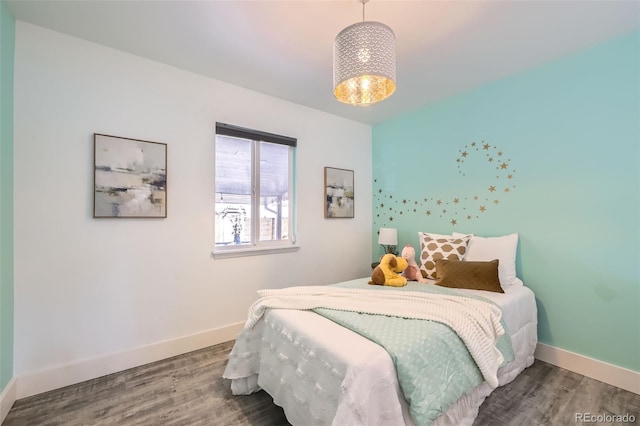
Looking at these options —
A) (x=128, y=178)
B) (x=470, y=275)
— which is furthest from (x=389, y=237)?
(x=128, y=178)

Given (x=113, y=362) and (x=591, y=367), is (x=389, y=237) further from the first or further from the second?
(x=113, y=362)

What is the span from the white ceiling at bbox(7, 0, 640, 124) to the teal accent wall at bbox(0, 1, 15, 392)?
210 millimetres

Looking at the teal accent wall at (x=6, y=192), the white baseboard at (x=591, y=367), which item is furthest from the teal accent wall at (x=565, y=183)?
the teal accent wall at (x=6, y=192)

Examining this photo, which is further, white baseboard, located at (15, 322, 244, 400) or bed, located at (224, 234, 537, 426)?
white baseboard, located at (15, 322, 244, 400)

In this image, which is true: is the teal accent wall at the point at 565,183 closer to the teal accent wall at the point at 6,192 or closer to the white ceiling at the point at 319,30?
the white ceiling at the point at 319,30

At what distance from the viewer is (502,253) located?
2.41m

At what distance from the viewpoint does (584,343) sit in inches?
83.7

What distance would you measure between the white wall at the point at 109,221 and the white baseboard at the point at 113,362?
33mm

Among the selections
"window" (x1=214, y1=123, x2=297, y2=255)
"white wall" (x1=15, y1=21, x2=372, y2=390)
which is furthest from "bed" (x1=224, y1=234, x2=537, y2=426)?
"window" (x1=214, y1=123, x2=297, y2=255)

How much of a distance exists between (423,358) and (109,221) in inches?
90.5

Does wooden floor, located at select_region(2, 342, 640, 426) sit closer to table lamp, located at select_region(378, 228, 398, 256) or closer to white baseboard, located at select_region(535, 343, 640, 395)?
white baseboard, located at select_region(535, 343, 640, 395)

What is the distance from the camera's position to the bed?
46.2 inches

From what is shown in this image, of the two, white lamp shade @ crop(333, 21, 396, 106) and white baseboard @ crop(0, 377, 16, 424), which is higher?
white lamp shade @ crop(333, 21, 396, 106)

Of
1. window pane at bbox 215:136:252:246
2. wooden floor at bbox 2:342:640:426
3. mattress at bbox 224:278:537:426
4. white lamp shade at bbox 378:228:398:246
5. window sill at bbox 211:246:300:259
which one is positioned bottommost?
wooden floor at bbox 2:342:640:426
